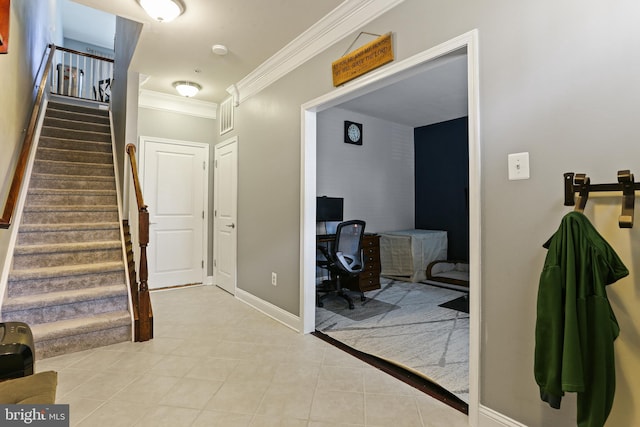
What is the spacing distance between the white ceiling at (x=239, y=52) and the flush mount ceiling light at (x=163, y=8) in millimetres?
90

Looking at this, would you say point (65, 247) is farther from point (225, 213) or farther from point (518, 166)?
point (518, 166)

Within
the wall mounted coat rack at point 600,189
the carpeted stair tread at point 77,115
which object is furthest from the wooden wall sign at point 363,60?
the carpeted stair tread at point 77,115

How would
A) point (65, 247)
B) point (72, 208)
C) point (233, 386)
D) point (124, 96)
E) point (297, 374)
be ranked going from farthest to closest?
point (124, 96) < point (72, 208) < point (65, 247) < point (297, 374) < point (233, 386)

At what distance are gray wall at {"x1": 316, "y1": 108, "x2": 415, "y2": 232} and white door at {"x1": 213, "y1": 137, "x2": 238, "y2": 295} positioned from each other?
4.19 feet

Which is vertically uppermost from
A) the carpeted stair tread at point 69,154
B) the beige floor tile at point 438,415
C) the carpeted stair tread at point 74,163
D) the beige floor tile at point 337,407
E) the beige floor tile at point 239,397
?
the carpeted stair tread at point 69,154

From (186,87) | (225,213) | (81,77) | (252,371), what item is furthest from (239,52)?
(81,77)

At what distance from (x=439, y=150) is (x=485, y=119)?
4.41 meters

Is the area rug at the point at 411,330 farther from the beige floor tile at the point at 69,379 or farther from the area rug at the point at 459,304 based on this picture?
the beige floor tile at the point at 69,379

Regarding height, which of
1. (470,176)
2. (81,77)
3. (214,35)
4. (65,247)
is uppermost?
(81,77)

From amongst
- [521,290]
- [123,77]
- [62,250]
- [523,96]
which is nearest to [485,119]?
[523,96]

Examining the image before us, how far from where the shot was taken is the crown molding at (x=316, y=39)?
2.25 metres

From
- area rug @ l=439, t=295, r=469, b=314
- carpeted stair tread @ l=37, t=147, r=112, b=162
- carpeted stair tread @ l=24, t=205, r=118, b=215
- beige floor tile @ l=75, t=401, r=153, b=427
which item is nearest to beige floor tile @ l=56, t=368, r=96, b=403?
beige floor tile @ l=75, t=401, r=153, b=427

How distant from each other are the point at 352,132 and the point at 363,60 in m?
2.98

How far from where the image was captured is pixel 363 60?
2.29 metres
